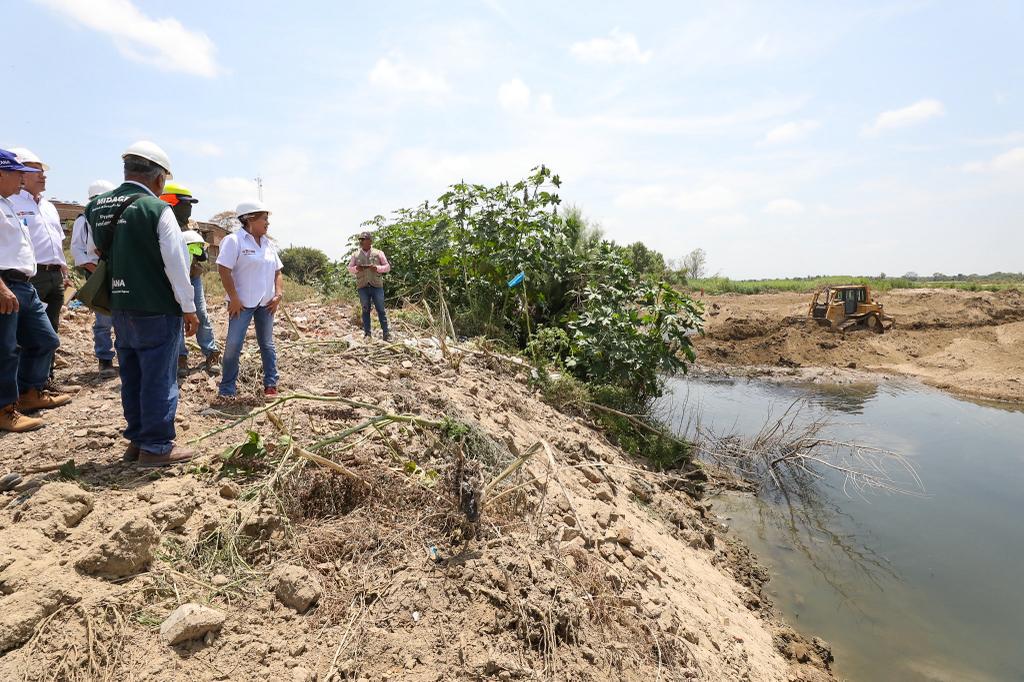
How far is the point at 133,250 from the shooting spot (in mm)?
2607

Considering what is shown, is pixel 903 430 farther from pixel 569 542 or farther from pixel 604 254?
pixel 569 542

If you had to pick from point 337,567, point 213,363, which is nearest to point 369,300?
point 213,363

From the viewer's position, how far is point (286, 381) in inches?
162

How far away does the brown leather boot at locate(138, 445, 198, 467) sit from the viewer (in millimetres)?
2660

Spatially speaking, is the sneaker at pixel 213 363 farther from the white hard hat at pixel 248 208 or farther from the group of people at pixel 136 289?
the white hard hat at pixel 248 208

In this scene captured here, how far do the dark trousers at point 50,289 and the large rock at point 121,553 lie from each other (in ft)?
7.36

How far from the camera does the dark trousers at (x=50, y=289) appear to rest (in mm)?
3658

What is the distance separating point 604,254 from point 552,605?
555cm

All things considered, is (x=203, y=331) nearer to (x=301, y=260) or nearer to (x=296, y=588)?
(x=296, y=588)

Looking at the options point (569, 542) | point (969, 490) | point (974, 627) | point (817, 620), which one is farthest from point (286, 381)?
point (969, 490)

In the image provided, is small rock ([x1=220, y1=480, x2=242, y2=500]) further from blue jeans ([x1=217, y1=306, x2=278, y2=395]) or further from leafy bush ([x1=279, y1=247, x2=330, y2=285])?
leafy bush ([x1=279, y1=247, x2=330, y2=285])

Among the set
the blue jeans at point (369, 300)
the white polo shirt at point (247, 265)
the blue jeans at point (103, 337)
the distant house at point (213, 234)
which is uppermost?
the distant house at point (213, 234)

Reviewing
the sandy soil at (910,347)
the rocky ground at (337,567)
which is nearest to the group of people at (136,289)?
the rocky ground at (337,567)

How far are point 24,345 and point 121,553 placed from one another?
2182 mm
